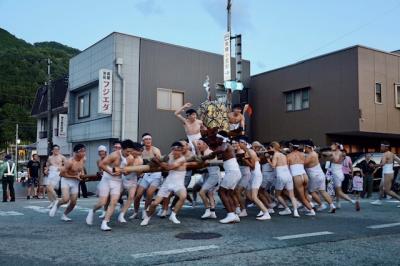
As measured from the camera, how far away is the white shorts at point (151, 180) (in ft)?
31.6

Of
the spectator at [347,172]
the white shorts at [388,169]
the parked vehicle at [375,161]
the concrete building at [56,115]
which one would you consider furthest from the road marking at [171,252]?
the concrete building at [56,115]

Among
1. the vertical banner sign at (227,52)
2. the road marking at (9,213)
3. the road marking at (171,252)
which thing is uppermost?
the vertical banner sign at (227,52)

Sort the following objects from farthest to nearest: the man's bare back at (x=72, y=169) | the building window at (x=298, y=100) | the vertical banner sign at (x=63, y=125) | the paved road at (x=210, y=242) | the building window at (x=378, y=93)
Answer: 1. the vertical banner sign at (x=63, y=125)
2. the building window at (x=298, y=100)
3. the building window at (x=378, y=93)
4. the man's bare back at (x=72, y=169)
5. the paved road at (x=210, y=242)

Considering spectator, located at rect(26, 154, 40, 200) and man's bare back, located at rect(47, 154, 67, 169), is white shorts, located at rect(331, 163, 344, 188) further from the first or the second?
spectator, located at rect(26, 154, 40, 200)

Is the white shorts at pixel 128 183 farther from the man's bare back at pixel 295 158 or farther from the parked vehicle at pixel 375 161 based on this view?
the parked vehicle at pixel 375 161

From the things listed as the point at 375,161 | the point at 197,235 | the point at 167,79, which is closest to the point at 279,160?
the point at 197,235

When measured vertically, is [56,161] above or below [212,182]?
above

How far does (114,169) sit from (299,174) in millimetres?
4679

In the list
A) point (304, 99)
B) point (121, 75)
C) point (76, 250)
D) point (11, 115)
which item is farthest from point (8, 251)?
point (11, 115)

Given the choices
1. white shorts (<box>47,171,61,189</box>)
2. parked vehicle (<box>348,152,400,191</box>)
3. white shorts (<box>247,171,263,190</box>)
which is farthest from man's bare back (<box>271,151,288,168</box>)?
parked vehicle (<box>348,152,400,191</box>)

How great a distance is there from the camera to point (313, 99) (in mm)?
21391

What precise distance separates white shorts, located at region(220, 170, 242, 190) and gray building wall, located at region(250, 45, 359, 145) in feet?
39.8

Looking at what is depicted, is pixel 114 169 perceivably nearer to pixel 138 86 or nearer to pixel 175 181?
pixel 175 181

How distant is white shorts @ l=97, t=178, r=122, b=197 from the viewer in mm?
8516
